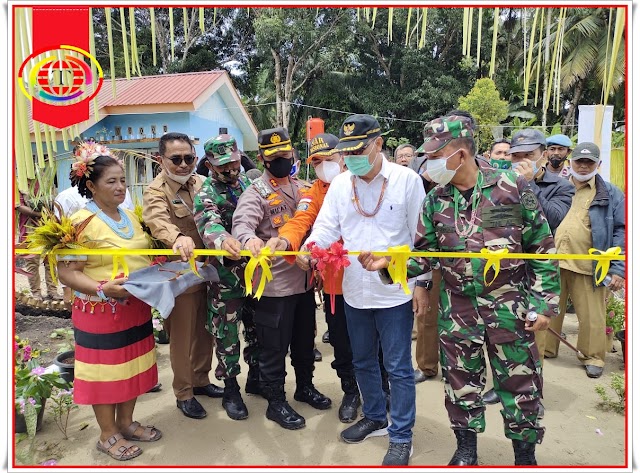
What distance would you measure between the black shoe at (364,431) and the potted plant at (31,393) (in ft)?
7.05

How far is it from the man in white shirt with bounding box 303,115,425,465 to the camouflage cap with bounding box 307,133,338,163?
0.62 m

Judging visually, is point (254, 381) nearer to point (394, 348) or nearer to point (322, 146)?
point (394, 348)

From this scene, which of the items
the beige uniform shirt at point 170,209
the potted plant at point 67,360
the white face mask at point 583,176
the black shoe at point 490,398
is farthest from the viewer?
the white face mask at point 583,176

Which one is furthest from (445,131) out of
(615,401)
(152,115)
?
(152,115)

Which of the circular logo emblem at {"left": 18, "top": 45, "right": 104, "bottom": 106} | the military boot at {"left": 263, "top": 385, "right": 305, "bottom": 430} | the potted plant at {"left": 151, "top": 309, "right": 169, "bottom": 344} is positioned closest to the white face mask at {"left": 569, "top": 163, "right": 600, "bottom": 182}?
the military boot at {"left": 263, "top": 385, "right": 305, "bottom": 430}

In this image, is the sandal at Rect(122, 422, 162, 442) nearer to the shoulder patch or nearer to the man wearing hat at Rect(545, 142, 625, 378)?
the shoulder patch

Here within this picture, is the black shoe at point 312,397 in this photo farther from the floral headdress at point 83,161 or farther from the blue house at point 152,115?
the blue house at point 152,115

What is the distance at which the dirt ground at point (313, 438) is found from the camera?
320cm

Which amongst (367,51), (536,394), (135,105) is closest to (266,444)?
(536,394)

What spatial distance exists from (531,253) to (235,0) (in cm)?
203

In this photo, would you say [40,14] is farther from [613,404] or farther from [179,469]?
[613,404]

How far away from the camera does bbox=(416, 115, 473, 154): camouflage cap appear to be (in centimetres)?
271

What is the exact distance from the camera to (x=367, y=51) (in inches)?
989

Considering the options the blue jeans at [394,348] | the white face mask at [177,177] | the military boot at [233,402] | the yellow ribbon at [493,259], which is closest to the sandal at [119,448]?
the military boot at [233,402]
